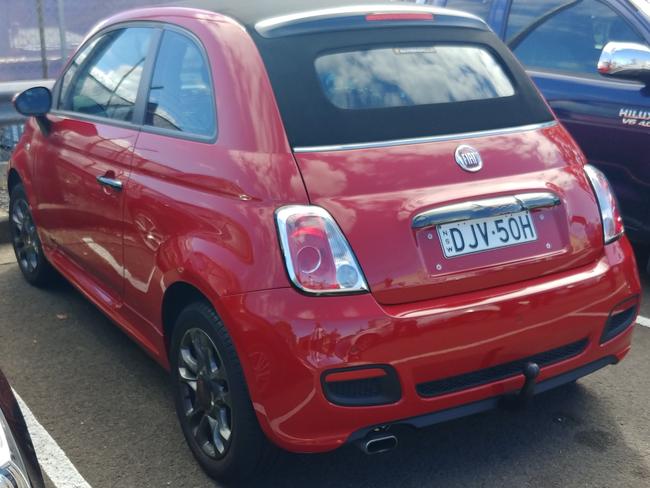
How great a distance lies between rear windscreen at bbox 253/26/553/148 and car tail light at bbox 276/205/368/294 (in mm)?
303

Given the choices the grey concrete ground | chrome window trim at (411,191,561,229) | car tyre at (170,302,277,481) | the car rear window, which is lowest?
the grey concrete ground

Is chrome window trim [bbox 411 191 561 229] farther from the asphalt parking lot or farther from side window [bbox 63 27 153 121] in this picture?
side window [bbox 63 27 153 121]

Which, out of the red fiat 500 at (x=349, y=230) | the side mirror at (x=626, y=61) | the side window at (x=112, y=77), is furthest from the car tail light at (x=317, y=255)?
the side mirror at (x=626, y=61)

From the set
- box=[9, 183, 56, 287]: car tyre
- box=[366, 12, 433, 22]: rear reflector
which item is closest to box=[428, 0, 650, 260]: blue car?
box=[366, 12, 433, 22]: rear reflector

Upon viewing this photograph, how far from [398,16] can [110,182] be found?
1.37 m

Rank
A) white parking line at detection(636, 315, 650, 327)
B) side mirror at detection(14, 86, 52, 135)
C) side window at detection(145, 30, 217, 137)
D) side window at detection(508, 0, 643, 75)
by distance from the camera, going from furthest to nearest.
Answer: side window at detection(508, 0, 643, 75) → white parking line at detection(636, 315, 650, 327) → side mirror at detection(14, 86, 52, 135) → side window at detection(145, 30, 217, 137)

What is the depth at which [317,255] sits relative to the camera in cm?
283

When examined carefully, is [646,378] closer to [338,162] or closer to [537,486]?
[537,486]

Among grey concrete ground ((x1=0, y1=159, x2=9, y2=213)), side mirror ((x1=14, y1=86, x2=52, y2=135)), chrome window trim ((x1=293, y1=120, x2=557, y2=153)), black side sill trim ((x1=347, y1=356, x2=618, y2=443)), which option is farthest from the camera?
grey concrete ground ((x1=0, y1=159, x2=9, y2=213))

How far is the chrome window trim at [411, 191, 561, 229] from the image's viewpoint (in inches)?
116

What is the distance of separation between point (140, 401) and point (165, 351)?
44 centimetres

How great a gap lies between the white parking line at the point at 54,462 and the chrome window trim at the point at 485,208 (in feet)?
5.10

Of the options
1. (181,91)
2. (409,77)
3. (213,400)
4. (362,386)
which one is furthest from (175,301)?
(409,77)

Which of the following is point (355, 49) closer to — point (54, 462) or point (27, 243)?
point (54, 462)
